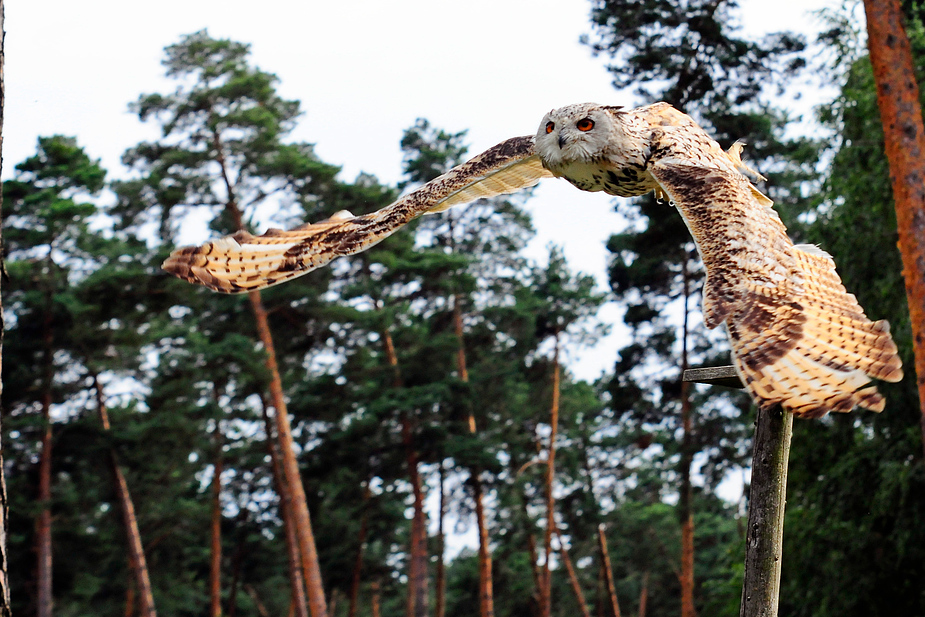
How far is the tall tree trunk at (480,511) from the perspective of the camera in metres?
21.7

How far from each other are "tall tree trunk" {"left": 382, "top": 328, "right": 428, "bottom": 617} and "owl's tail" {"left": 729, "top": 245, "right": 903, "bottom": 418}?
19.3 meters

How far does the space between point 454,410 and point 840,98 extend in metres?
12.9

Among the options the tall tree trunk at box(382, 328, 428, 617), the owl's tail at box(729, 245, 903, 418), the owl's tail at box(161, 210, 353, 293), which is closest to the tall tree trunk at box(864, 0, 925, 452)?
the owl's tail at box(729, 245, 903, 418)

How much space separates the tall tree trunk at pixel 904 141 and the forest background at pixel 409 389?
3232mm

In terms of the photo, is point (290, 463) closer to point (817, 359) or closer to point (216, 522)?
point (216, 522)

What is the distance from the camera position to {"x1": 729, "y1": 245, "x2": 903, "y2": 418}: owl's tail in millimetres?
2646

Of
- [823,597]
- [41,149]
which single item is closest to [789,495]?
[823,597]

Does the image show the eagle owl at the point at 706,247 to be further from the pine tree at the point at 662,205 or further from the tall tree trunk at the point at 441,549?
the tall tree trunk at the point at 441,549

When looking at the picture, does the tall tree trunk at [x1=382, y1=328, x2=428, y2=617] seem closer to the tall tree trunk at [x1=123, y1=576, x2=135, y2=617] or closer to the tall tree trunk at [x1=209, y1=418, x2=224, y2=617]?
the tall tree trunk at [x1=209, y1=418, x2=224, y2=617]

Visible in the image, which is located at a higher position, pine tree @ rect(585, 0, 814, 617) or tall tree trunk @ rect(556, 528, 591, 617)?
pine tree @ rect(585, 0, 814, 617)

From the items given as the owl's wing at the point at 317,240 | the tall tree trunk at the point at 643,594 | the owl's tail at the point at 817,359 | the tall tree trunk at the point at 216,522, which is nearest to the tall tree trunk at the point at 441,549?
the tall tree trunk at the point at 216,522

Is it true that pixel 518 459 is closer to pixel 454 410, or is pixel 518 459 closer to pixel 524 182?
→ pixel 454 410

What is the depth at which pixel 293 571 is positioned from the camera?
73.5ft

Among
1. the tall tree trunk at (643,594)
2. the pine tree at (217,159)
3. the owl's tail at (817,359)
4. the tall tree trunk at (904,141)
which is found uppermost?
the pine tree at (217,159)
